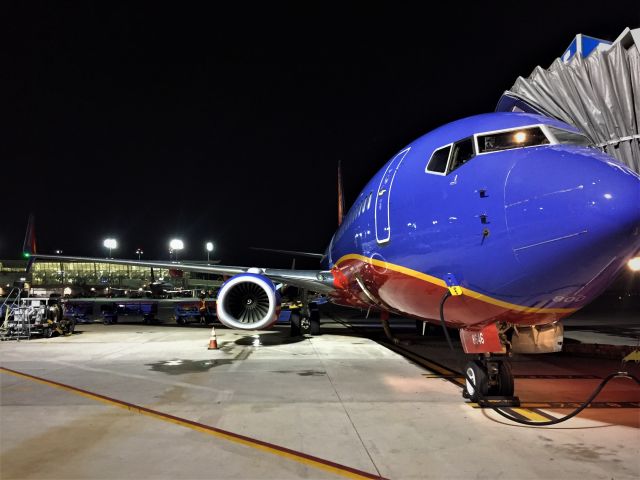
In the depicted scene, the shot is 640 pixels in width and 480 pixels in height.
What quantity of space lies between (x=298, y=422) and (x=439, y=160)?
11.6 feet

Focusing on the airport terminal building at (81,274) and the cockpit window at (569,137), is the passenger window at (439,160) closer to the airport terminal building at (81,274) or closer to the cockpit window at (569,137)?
the cockpit window at (569,137)

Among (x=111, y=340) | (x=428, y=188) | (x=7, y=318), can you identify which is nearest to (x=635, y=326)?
(x=428, y=188)

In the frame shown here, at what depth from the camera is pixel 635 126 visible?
1112cm

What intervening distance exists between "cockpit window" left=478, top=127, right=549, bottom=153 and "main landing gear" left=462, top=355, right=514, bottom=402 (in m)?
2.76

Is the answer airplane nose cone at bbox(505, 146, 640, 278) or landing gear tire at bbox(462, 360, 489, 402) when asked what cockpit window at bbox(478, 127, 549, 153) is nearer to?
airplane nose cone at bbox(505, 146, 640, 278)

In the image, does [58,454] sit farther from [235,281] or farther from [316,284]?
[316,284]

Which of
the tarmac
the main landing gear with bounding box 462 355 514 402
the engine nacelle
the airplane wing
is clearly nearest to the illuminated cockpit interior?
the main landing gear with bounding box 462 355 514 402

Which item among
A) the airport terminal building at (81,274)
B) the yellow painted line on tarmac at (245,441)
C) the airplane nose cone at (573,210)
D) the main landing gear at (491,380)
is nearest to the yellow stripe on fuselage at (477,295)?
the airplane nose cone at (573,210)

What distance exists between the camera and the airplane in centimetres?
400

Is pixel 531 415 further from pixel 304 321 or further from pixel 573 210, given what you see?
pixel 304 321

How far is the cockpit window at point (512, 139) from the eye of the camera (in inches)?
191

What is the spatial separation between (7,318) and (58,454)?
48.1 feet

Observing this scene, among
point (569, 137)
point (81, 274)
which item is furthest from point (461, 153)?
point (81, 274)

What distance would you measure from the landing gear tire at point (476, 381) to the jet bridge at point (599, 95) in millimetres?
7467
